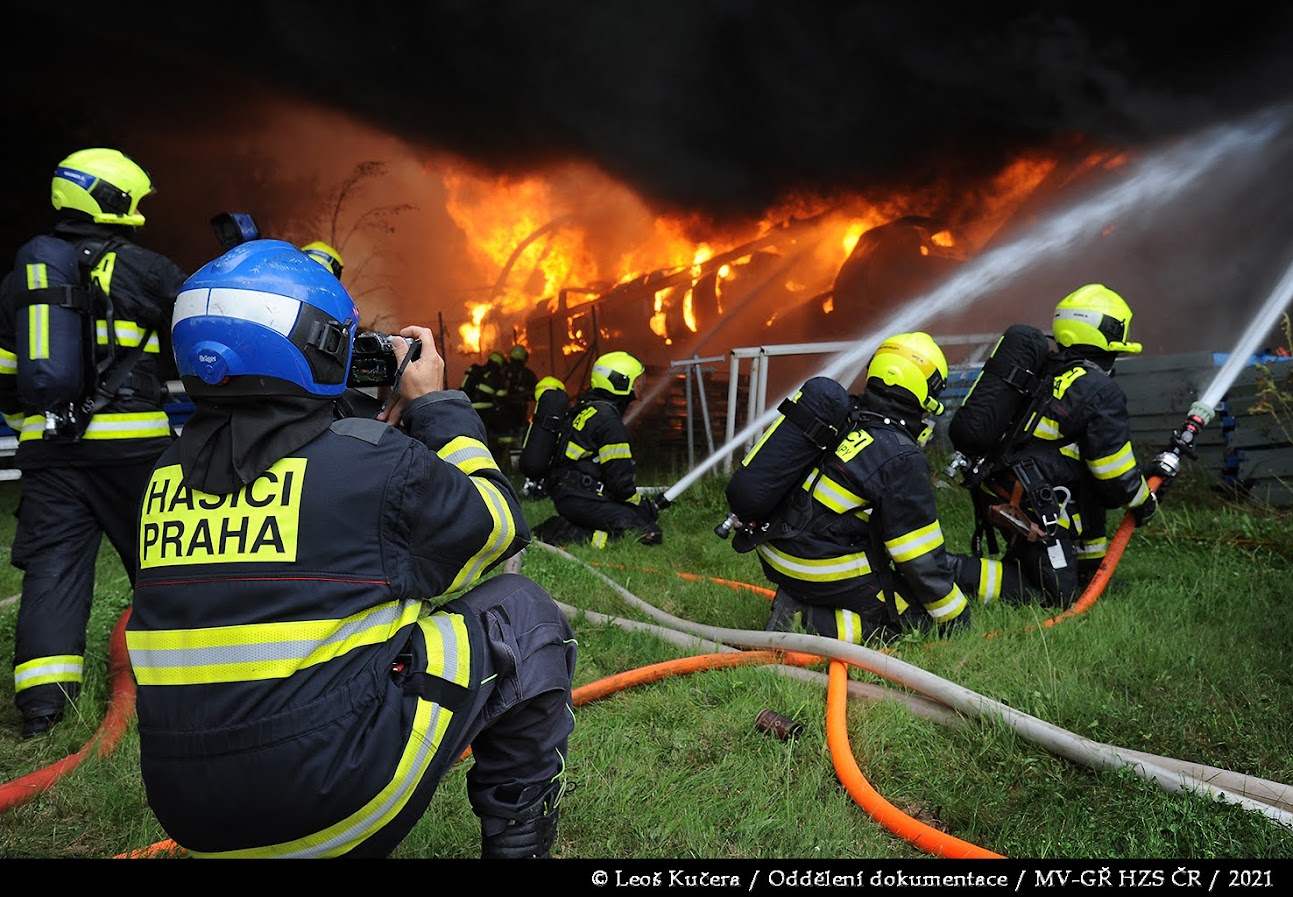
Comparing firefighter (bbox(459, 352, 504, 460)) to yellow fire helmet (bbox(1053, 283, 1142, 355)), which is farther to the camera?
firefighter (bbox(459, 352, 504, 460))

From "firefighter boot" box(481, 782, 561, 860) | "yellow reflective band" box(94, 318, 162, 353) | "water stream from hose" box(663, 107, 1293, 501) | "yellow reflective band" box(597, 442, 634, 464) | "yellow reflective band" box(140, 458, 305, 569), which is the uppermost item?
"water stream from hose" box(663, 107, 1293, 501)

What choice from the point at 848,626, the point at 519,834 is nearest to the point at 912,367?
the point at 848,626

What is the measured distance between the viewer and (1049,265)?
11.2 m

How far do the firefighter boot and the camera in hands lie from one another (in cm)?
109

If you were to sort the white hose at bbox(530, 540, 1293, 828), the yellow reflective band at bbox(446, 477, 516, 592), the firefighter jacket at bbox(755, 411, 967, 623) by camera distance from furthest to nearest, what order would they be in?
the firefighter jacket at bbox(755, 411, 967, 623)
the white hose at bbox(530, 540, 1293, 828)
the yellow reflective band at bbox(446, 477, 516, 592)

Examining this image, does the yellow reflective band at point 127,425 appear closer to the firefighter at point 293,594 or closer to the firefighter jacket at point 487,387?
the firefighter at point 293,594

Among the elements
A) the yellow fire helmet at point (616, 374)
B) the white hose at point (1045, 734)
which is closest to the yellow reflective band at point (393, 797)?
the white hose at point (1045, 734)

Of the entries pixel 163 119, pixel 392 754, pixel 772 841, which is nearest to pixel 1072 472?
pixel 772 841

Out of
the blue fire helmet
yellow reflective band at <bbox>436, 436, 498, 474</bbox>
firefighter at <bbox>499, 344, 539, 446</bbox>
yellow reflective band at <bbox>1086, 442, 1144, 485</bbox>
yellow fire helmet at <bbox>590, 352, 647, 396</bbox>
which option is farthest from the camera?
firefighter at <bbox>499, 344, 539, 446</bbox>

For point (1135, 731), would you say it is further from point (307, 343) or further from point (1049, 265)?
point (1049, 265)

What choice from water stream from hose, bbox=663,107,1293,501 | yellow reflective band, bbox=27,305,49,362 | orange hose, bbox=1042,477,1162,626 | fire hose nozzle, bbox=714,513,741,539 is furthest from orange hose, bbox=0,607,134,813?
water stream from hose, bbox=663,107,1293,501

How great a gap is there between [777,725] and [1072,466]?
8.87 ft

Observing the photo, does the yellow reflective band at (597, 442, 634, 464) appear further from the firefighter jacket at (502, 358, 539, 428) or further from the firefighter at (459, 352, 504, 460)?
the firefighter jacket at (502, 358, 539, 428)

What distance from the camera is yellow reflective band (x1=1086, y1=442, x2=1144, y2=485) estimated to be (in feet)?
14.0
